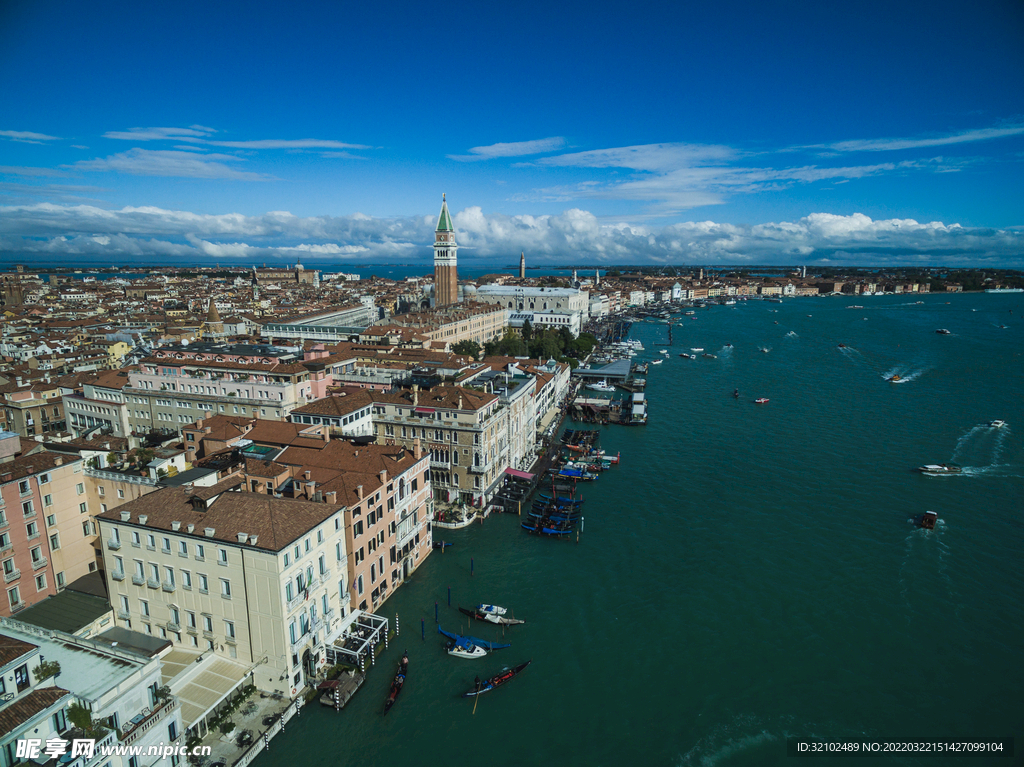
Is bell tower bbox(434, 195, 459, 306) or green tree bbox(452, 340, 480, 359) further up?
bell tower bbox(434, 195, 459, 306)

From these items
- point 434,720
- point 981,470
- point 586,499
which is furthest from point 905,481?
point 434,720

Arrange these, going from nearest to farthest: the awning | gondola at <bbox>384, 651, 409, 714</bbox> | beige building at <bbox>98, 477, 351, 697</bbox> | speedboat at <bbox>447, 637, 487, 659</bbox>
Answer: beige building at <bbox>98, 477, 351, 697</bbox>, gondola at <bbox>384, 651, 409, 714</bbox>, speedboat at <bbox>447, 637, 487, 659</bbox>, the awning

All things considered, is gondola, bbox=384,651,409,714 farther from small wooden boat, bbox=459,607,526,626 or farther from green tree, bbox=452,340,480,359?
green tree, bbox=452,340,480,359

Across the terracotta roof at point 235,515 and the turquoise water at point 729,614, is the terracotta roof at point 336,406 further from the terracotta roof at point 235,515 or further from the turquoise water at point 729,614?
the terracotta roof at point 235,515

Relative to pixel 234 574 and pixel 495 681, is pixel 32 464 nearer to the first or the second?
pixel 234 574

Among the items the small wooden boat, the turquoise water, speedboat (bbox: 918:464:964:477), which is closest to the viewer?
the turquoise water

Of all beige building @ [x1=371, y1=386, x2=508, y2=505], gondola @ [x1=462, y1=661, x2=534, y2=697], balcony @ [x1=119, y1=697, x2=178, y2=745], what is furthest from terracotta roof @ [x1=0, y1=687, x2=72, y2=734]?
beige building @ [x1=371, y1=386, x2=508, y2=505]

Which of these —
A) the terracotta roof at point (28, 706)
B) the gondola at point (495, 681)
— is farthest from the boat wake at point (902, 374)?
the terracotta roof at point (28, 706)

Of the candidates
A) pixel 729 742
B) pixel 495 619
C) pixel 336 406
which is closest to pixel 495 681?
pixel 495 619
